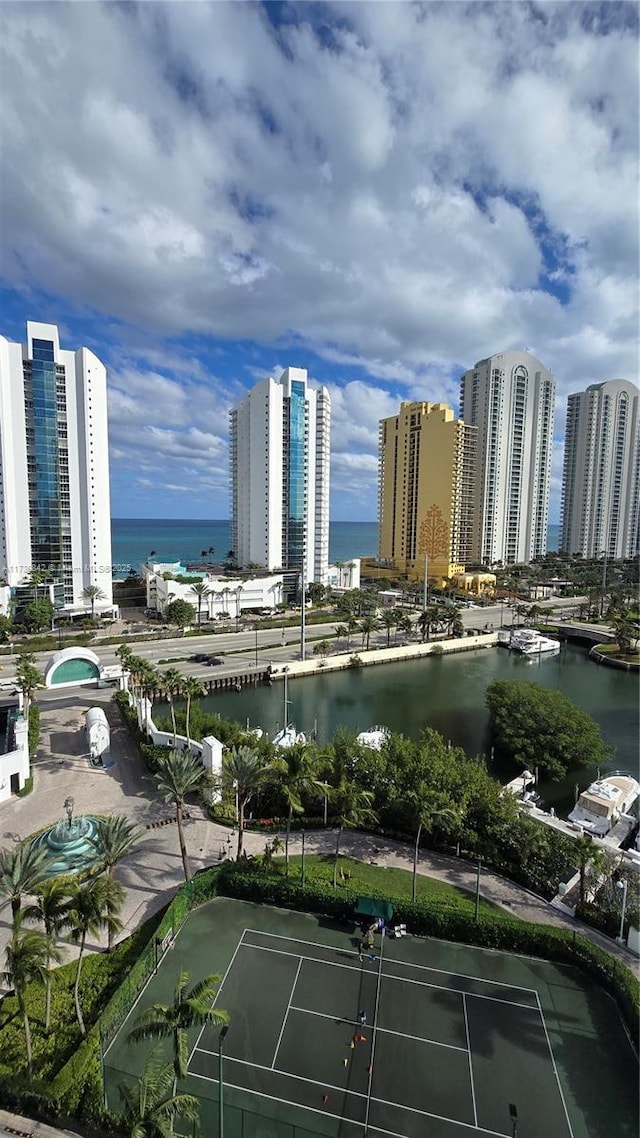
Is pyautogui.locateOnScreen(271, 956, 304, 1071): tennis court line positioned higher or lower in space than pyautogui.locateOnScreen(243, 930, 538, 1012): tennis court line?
higher

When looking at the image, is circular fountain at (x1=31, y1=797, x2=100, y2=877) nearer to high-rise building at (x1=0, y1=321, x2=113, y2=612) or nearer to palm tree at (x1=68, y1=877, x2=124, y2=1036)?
palm tree at (x1=68, y1=877, x2=124, y2=1036)

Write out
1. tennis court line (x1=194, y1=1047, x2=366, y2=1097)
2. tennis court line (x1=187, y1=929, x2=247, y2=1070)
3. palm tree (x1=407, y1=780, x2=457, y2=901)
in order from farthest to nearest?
palm tree (x1=407, y1=780, x2=457, y2=901)
tennis court line (x1=187, y1=929, x2=247, y2=1070)
tennis court line (x1=194, y1=1047, x2=366, y2=1097)

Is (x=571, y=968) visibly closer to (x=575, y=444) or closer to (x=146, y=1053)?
(x=146, y=1053)

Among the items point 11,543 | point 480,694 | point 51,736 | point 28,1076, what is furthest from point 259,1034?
point 11,543

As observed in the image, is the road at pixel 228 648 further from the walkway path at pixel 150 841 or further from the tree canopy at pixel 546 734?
the tree canopy at pixel 546 734

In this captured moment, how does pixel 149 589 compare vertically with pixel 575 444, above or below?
below

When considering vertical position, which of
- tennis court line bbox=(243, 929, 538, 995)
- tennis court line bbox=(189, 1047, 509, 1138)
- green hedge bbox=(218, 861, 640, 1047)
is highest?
green hedge bbox=(218, 861, 640, 1047)

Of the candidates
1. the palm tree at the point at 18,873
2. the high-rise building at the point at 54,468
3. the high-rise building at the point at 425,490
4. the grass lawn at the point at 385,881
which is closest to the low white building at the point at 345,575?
the high-rise building at the point at 425,490

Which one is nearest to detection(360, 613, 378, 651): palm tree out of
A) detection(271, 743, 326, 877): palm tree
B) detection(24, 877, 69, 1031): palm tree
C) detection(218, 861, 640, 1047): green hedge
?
detection(271, 743, 326, 877): palm tree
